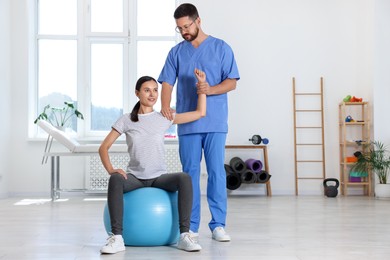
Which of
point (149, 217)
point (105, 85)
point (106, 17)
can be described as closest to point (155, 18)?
point (106, 17)

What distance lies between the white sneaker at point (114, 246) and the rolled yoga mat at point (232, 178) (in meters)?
4.07

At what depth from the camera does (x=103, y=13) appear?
768 cm

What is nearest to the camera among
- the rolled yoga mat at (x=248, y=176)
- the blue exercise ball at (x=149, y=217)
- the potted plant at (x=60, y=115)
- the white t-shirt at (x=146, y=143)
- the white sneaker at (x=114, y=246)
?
the white sneaker at (x=114, y=246)

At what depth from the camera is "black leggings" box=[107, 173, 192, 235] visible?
2963mm

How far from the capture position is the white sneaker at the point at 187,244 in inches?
118

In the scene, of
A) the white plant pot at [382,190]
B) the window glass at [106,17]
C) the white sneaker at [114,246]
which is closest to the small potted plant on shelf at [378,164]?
the white plant pot at [382,190]

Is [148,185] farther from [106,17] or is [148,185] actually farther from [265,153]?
[106,17]

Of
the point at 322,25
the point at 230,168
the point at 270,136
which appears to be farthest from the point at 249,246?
the point at 322,25

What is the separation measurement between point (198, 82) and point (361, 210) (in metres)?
2.72

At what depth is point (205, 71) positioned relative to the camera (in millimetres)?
3482

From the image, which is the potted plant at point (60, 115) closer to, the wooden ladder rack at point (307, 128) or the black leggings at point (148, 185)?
the wooden ladder rack at point (307, 128)

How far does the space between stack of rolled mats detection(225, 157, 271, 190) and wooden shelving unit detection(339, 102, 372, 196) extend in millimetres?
963

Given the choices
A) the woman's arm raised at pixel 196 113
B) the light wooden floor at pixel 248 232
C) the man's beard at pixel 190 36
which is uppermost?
the man's beard at pixel 190 36

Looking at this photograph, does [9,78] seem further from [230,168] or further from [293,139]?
[293,139]
